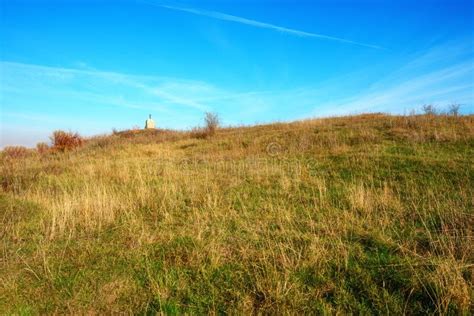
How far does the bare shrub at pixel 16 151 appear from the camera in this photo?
60.1 ft

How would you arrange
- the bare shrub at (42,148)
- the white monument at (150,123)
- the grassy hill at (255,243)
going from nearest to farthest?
1. the grassy hill at (255,243)
2. the bare shrub at (42,148)
3. the white monument at (150,123)

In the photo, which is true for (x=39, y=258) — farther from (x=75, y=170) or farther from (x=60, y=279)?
(x=75, y=170)

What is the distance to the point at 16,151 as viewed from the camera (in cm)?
1902

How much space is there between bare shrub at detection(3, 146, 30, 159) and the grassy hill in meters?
11.5

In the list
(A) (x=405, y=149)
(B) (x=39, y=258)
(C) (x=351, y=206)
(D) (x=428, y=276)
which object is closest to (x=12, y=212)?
(B) (x=39, y=258)

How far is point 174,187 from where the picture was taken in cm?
727

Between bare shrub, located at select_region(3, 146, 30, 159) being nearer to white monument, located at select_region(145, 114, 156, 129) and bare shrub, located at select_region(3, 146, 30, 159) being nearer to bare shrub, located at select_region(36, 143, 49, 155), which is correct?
bare shrub, located at select_region(36, 143, 49, 155)

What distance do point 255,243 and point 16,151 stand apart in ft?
66.0

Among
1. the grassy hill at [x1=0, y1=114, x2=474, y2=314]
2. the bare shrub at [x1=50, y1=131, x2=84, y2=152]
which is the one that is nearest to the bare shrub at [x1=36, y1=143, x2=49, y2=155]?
the bare shrub at [x1=50, y1=131, x2=84, y2=152]

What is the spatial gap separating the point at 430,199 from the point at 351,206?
60.7 inches

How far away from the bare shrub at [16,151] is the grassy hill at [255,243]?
11.5 meters

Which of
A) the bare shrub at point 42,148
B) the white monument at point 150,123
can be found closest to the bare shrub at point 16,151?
the bare shrub at point 42,148

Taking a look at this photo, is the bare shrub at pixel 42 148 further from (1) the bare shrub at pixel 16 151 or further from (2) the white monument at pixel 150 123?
(2) the white monument at pixel 150 123

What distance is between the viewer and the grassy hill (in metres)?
3.17
